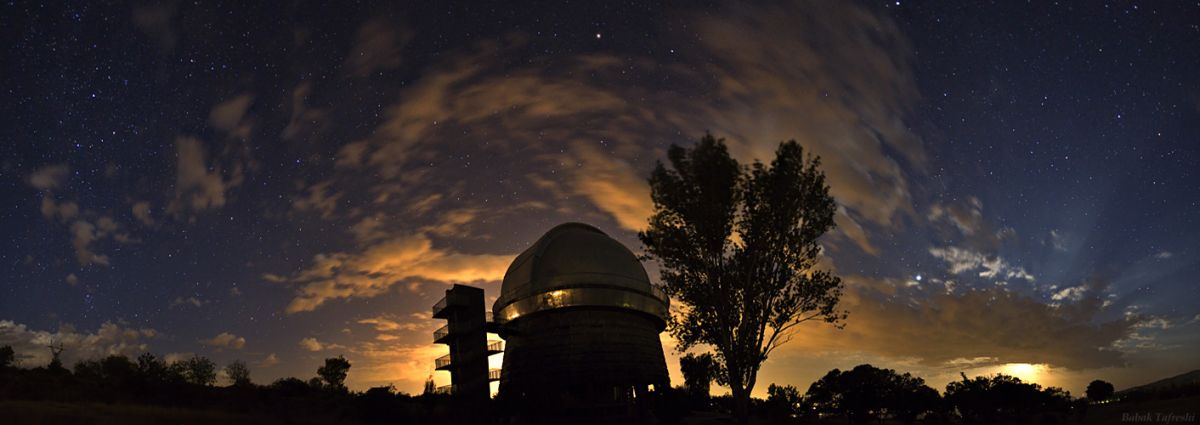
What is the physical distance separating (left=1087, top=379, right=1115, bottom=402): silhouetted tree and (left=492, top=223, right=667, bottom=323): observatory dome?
36.5m

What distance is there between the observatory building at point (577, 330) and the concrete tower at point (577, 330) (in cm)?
7

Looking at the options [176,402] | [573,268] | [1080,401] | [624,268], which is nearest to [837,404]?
[1080,401]

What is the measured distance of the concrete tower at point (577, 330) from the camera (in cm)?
3847

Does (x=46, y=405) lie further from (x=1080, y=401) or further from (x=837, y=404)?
(x=1080, y=401)

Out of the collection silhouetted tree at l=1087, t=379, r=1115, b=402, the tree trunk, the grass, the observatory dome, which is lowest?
silhouetted tree at l=1087, t=379, r=1115, b=402

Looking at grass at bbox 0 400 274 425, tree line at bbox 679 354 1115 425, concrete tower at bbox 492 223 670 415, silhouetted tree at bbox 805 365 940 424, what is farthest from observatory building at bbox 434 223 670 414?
grass at bbox 0 400 274 425

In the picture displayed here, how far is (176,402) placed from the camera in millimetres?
33750

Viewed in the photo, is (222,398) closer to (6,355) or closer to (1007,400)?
(6,355)

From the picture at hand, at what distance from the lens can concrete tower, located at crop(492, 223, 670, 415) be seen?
3847cm

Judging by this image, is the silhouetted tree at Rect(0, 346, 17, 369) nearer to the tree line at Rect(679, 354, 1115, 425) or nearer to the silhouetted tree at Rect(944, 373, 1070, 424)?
the tree line at Rect(679, 354, 1115, 425)

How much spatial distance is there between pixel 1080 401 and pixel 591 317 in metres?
32.1

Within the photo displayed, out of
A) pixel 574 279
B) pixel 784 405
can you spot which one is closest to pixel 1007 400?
pixel 784 405

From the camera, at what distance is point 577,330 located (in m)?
39.4

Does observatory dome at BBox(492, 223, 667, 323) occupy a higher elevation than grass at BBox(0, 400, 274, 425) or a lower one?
higher
